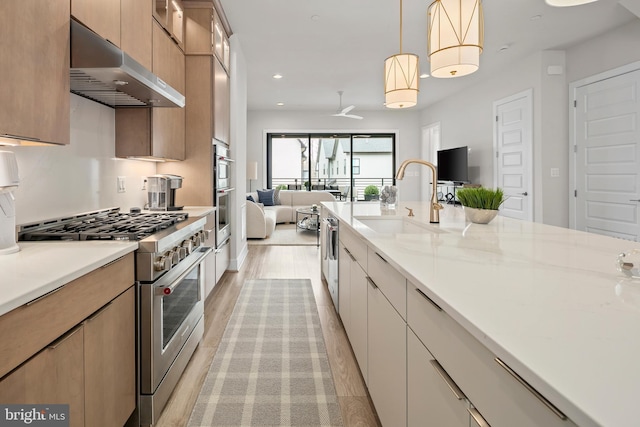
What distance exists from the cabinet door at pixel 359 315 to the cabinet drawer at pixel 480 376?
829mm

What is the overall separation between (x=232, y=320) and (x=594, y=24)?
4.82 meters

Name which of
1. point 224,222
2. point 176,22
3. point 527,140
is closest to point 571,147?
point 527,140

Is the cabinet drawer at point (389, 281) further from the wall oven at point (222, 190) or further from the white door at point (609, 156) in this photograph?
the white door at point (609, 156)

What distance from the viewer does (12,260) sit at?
1.24 meters

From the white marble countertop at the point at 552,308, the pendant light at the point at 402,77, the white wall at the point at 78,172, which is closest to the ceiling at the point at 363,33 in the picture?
the pendant light at the point at 402,77

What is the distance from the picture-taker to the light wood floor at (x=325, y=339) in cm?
180

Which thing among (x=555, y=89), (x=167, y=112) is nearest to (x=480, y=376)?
(x=167, y=112)

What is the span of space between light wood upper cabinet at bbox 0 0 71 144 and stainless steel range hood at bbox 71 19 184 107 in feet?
0.19

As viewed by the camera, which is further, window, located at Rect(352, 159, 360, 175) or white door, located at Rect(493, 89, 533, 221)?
window, located at Rect(352, 159, 360, 175)

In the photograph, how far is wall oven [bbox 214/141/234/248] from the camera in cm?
367

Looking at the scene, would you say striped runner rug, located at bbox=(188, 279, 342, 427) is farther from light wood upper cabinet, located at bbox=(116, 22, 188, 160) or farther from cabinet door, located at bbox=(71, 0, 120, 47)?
cabinet door, located at bbox=(71, 0, 120, 47)

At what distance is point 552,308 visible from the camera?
0.73 metres

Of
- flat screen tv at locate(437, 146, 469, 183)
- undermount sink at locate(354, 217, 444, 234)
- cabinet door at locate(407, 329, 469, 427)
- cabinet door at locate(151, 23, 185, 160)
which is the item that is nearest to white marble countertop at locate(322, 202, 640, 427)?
cabinet door at locate(407, 329, 469, 427)

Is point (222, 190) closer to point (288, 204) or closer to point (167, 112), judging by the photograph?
point (167, 112)
